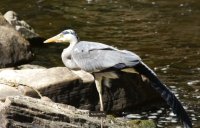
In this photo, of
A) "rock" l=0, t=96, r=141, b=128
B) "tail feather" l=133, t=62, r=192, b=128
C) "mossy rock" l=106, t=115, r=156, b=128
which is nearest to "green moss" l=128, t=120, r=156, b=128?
"mossy rock" l=106, t=115, r=156, b=128

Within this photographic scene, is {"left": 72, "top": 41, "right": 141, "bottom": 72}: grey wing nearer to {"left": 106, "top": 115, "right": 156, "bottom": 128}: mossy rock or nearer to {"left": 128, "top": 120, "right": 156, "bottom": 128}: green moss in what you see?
{"left": 106, "top": 115, "right": 156, "bottom": 128}: mossy rock

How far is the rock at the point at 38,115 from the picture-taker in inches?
219

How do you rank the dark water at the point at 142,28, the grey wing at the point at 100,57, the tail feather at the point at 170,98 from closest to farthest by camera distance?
the tail feather at the point at 170,98, the grey wing at the point at 100,57, the dark water at the point at 142,28

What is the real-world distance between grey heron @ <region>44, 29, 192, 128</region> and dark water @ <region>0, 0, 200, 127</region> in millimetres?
1560

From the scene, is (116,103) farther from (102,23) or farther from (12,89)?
(102,23)

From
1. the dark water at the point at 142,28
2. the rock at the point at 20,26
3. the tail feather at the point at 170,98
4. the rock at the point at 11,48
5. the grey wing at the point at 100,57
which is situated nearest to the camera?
the tail feather at the point at 170,98

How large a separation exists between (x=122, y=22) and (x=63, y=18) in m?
1.50

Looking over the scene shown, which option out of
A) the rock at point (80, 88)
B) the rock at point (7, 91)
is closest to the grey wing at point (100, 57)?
the rock at point (80, 88)

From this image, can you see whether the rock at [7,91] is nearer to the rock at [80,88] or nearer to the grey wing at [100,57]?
the rock at [80,88]

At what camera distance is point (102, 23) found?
1383cm

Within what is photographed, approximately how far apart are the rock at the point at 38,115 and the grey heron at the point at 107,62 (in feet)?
2.41

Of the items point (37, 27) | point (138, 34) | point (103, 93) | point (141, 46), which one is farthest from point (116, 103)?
point (37, 27)

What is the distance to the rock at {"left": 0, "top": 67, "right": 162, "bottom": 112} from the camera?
24.7 ft

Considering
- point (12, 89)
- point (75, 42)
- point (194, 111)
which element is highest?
point (75, 42)
